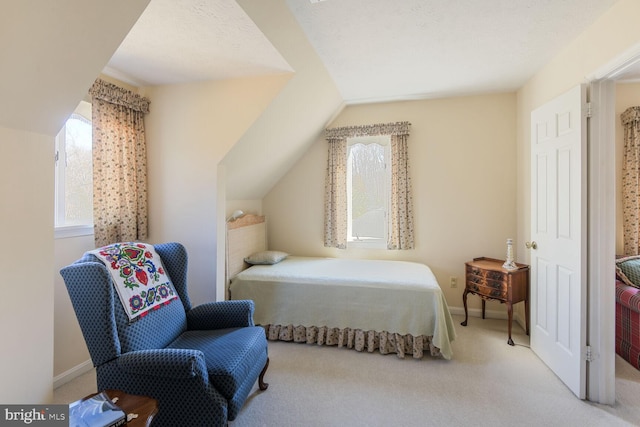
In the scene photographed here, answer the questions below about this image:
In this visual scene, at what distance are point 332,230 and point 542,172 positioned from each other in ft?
7.02

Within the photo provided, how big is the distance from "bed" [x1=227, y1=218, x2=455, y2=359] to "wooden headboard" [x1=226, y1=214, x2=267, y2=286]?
0.06 ft

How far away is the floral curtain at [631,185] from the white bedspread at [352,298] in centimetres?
200

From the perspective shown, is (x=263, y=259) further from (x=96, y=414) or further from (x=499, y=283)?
(x=499, y=283)

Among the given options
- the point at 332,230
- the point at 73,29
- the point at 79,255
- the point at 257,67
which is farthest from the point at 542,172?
the point at 79,255

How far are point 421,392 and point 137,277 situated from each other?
2019 millimetres

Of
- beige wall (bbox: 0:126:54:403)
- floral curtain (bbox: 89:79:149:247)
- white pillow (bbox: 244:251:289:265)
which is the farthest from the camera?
white pillow (bbox: 244:251:289:265)

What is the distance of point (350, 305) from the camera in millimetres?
2438

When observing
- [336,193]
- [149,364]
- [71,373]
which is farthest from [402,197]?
[71,373]

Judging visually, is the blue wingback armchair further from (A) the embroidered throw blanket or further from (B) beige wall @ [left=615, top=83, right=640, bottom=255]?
(B) beige wall @ [left=615, top=83, right=640, bottom=255]

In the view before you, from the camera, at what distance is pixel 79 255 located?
2035 mm

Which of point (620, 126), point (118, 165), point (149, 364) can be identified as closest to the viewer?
point (149, 364)

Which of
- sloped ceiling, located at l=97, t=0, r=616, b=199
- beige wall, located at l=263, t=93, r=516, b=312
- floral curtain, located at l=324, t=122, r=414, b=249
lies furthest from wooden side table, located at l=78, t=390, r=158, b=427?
beige wall, located at l=263, t=93, r=516, b=312

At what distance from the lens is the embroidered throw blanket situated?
1508mm

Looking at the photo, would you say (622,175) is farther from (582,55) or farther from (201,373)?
(201,373)
